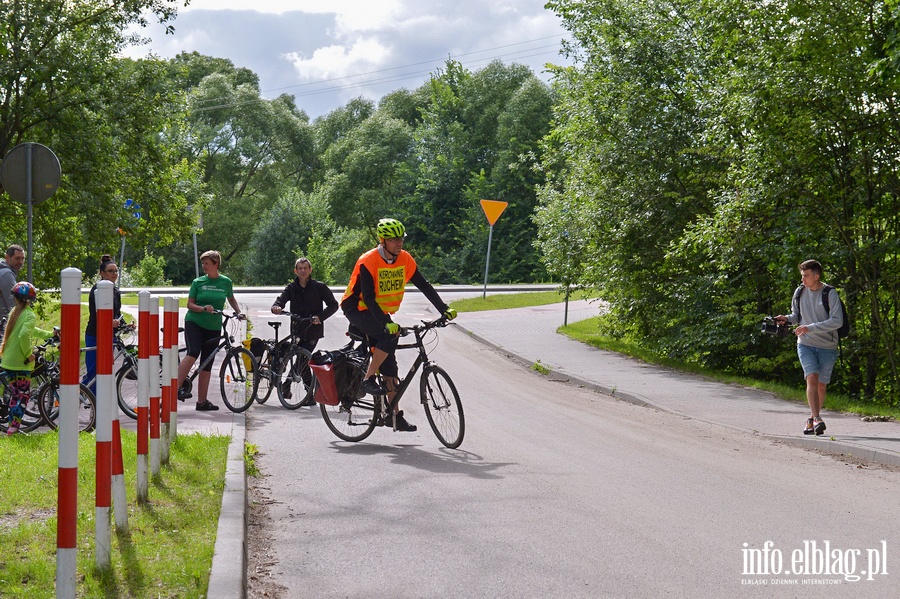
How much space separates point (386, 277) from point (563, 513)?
335 cm

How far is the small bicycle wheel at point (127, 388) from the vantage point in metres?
10.4

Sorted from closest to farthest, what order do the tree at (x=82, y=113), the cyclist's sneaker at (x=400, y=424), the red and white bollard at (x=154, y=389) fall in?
the red and white bollard at (x=154, y=389) < the cyclist's sneaker at (x=400, y=424) < the tree at (x=82, y=113)

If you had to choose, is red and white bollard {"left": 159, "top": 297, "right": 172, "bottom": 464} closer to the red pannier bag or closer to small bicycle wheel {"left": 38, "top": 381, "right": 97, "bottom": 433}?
the red pannier bag

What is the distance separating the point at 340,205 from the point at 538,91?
48.9 feet

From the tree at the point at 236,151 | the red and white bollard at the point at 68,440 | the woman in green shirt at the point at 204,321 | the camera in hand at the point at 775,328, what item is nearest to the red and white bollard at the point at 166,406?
the red and white bollard at the point at 68,440

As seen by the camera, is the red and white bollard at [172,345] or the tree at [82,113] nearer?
the red and white bollard at [172,345]

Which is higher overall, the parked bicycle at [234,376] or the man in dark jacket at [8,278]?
the man in dark jacket at [8,278]

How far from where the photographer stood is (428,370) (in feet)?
29.3

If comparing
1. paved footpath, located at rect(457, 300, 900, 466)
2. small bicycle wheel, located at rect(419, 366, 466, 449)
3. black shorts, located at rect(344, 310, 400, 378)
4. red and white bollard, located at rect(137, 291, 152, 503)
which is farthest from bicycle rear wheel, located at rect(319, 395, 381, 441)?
paved footpath, located at rect(457, 300, 900, 466)

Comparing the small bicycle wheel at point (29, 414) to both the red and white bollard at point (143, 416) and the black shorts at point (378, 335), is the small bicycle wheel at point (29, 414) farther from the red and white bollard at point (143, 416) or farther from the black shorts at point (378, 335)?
the red and white bollard at point (143, 416)

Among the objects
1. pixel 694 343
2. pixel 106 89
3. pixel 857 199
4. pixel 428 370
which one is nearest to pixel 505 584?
pixel 428 370

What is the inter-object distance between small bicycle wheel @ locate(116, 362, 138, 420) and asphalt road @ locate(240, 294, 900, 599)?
1.35 metres

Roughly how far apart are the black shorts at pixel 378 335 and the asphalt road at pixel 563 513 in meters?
0.76

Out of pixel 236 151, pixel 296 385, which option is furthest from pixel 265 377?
pixel 236 151
